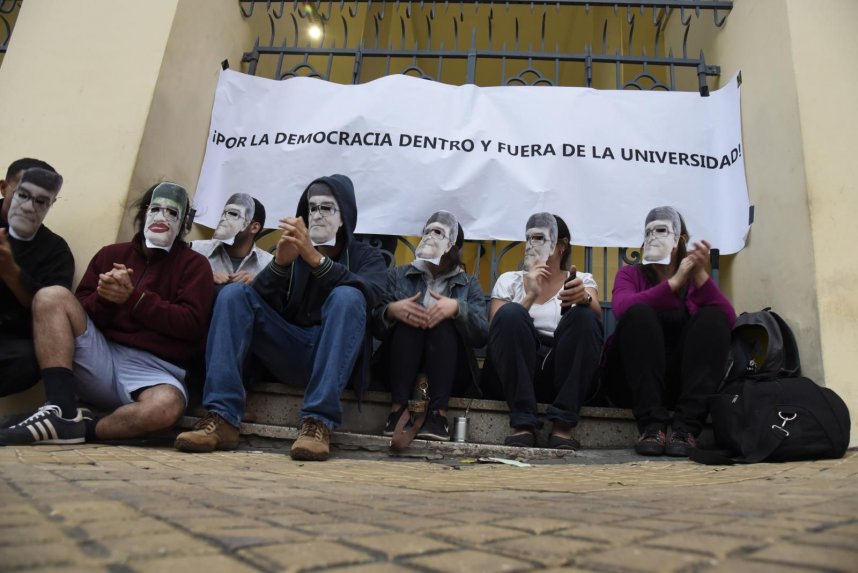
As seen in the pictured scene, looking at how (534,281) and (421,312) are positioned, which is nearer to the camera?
(421,312)

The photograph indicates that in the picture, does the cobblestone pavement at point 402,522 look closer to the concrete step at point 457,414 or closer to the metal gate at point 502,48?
the concrete step at point 457,414

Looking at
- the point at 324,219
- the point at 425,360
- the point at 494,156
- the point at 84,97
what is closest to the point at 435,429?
the point at 425,360

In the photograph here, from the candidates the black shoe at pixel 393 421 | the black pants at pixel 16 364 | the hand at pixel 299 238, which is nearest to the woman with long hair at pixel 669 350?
the black shoe at pixel 393 421

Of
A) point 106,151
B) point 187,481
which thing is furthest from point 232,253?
Result: point 187,481

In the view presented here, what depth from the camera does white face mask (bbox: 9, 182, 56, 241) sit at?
9.99ft

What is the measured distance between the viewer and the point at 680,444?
270cm

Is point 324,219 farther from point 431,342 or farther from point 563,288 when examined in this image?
point 563,288

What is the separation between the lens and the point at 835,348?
298 centimetres

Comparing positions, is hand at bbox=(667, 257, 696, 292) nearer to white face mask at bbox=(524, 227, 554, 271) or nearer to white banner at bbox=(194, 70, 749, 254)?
white face mask at bbox=(524, 227, 554, 271)

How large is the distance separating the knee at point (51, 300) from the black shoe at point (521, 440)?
6.98ft

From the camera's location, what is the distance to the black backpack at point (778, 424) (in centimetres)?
241

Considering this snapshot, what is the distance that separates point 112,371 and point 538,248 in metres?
2.29

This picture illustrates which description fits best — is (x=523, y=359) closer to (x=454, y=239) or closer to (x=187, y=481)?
(x=454, y=239)

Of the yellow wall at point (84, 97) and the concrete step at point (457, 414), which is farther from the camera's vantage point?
the yellow wall at point (84, 97)
